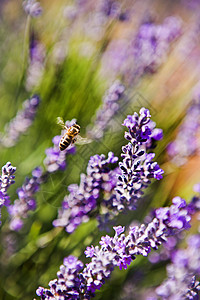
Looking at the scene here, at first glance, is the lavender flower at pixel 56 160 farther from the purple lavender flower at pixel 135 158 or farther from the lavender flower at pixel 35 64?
the lavender flower at pixel 35 64

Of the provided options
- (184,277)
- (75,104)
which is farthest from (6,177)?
(75,104)

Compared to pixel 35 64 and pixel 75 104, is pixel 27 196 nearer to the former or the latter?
pixel 75 104

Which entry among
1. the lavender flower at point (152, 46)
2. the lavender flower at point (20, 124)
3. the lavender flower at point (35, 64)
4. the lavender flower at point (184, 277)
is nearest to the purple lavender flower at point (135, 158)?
the lavender flower at point (184, 277)

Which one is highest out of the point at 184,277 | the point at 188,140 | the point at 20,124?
the point at 20,124

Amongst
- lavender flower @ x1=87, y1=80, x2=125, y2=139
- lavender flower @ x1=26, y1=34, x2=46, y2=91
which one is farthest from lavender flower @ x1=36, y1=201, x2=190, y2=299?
lavender flower @ x1=26, y1=34, x2=46, y2=91

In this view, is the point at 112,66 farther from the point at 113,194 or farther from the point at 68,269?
the point at 68,269

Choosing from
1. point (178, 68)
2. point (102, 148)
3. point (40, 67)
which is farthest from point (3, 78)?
point (178, 68)

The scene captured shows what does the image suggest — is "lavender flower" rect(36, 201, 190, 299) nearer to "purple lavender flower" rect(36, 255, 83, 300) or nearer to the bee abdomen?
"purple lavender flower" rect(36, 255, 83, 300)
